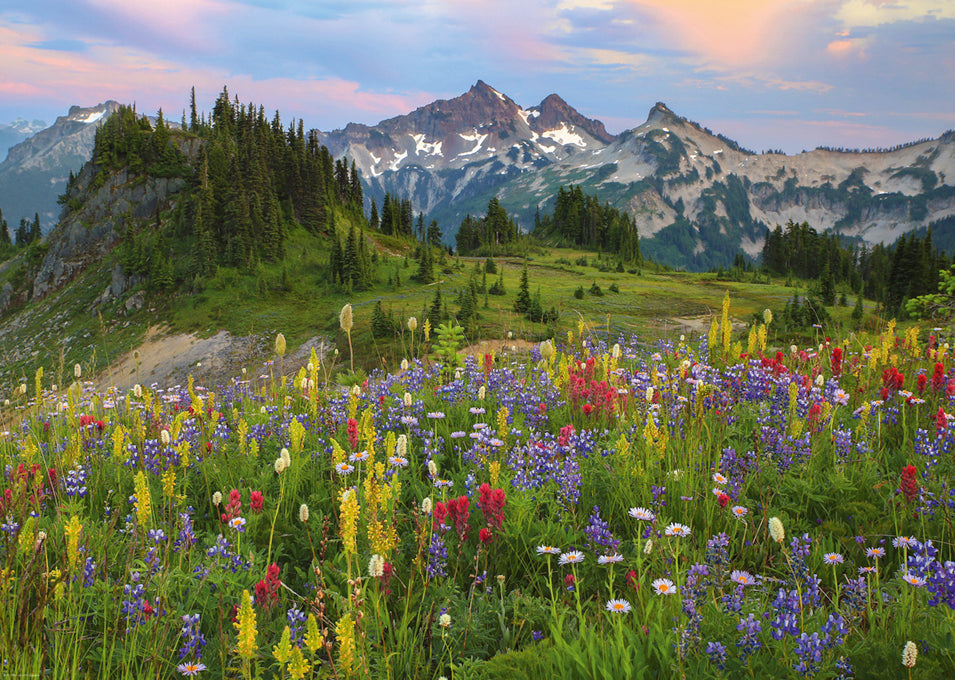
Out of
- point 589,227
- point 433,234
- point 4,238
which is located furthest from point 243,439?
point 4,238

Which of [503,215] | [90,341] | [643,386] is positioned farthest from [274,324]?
[503,215]

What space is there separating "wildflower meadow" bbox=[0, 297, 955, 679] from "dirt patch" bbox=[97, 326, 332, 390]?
25075 millimetres

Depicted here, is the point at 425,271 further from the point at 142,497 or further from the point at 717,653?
the point at 717,653

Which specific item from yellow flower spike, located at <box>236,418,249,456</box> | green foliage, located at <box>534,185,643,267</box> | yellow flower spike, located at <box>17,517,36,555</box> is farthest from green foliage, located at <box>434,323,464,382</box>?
green foliage, located at <box>534,185,643,267</box>

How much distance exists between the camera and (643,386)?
5.66 meters

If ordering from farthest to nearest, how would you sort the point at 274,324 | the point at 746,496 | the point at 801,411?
the point at 274,324 → the point at 801,411 → the point at 746,496

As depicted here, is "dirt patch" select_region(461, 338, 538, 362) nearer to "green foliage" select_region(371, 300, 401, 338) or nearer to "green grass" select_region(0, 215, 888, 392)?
"green grass" select_region(0, 215, 888, 392)

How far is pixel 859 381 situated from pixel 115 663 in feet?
23.3

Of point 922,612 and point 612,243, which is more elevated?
point 612,243

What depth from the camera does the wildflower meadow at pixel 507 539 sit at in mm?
2218

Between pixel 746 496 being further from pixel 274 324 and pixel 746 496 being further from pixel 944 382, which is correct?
pixel 274 324

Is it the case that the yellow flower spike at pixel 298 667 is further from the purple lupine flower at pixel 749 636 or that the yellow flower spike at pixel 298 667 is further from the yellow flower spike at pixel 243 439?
the yellow flower spike at pixel 243 439

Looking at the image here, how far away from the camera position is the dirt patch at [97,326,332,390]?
101 feet

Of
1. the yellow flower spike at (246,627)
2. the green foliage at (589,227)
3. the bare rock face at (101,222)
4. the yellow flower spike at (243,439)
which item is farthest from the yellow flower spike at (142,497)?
the green foliage at (589,227)
